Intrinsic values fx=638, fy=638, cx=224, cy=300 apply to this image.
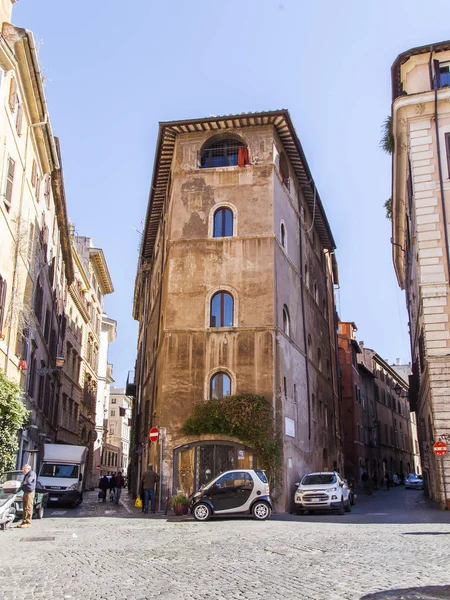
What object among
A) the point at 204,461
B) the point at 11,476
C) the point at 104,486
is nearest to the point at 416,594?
the point at 11,476

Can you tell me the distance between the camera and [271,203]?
27.6m

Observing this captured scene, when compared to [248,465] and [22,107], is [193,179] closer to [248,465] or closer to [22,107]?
[22,107]

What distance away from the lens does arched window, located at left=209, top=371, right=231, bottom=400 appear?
25.0 m

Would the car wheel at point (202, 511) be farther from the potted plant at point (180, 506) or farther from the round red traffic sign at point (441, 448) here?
the round red traffic sign at point (441, 448)

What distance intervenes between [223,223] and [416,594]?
867 inches

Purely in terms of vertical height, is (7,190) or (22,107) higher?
(22,107)

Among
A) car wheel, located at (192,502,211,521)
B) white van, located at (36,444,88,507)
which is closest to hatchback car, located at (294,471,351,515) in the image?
car wheel, located at (192,502,211,521)

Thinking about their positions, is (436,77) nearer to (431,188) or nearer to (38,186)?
(431,188)

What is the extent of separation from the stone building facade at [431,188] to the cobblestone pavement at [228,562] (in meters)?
7.57

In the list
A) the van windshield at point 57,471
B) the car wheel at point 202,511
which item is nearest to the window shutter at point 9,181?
the car wheel at point 202,511

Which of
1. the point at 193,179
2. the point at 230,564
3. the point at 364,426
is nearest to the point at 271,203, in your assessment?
the point at 193,179

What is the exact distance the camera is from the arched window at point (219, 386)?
81.9 ft

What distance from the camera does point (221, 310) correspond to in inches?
1033

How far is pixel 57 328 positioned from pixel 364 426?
33434 mm
